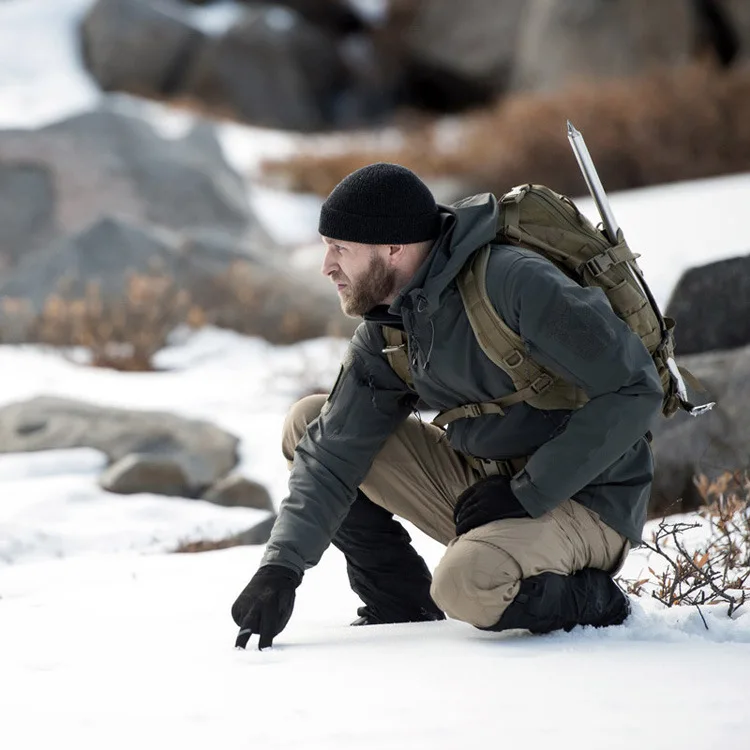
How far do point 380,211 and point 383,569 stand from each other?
933 mm

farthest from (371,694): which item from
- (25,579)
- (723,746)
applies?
(25,579)

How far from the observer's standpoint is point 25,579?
403cm

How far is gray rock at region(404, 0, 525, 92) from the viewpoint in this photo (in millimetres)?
17188

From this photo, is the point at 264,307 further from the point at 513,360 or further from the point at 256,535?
the point at 513,360

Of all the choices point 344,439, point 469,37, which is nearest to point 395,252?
point 344,439

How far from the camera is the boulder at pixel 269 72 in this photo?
690 inches

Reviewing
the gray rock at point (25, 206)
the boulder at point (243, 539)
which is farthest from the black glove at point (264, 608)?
the gray rock at point (25, 206)

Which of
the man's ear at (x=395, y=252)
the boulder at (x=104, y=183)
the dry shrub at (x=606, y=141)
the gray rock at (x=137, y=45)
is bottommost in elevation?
the man's ear at (x=395, y=252)

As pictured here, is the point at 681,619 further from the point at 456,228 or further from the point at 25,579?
the point at 25,579

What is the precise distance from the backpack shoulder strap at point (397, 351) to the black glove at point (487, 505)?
0.32 metres

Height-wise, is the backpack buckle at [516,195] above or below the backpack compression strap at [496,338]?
above

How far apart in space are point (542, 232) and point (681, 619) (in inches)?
36.3

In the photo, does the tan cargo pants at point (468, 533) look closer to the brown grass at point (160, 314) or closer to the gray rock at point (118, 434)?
the gray rock at point (118, 434)

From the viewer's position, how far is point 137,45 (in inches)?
678
